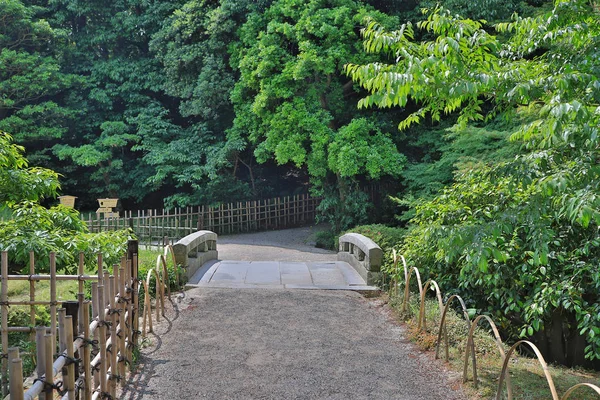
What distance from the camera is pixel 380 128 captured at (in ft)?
65.4

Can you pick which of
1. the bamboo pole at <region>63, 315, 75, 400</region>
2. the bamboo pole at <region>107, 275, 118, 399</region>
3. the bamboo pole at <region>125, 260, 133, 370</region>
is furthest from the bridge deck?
the bamboo pole at <region>63, 315, 75, 400</region>

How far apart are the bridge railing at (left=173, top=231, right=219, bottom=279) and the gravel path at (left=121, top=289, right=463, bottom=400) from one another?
1.11 meters

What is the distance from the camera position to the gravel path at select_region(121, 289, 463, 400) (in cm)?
577

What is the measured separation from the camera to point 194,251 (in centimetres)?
1147

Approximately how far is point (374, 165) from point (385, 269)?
8.65m

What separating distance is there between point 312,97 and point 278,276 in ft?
32.0

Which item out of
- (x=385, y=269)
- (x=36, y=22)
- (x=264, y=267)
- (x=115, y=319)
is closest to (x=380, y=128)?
(x=264, y=267)

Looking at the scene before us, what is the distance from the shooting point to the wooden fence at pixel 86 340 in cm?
341

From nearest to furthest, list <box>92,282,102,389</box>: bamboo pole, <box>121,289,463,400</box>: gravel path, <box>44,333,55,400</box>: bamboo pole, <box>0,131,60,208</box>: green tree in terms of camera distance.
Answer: <box>44,333,55,400</box>: bamboo pole → <box>92,282,102,389</box>: bamboo pole → <box>121,289,463,400</box>: gravel path → <box>0,131,60,208</box>: green tree

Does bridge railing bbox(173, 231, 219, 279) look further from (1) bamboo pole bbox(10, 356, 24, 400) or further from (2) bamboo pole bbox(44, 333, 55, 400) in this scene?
(1) bamboo pole bbox(10, 356, 24, 400)

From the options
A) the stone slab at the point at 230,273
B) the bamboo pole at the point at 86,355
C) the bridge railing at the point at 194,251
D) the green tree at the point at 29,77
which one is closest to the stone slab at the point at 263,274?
the stone slab at the point at 230,273

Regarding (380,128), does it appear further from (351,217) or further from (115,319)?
(115,319)

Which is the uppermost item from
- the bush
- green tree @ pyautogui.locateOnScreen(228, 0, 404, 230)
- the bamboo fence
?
green tree @ pyautogui.locateOnScreen(228, 0, 404, 230)

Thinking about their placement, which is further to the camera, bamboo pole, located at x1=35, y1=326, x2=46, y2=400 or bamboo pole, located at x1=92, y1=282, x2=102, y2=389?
bamboo pole, located at x1=92, y1=282, x2=102, y2=389
